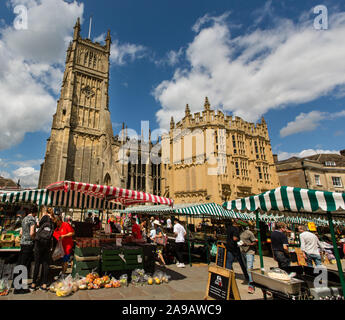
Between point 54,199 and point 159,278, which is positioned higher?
point 54,199

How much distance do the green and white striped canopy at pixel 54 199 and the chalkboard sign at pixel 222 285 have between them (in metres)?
7.03

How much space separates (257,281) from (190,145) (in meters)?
21.6

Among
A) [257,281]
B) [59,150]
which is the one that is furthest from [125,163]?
[257,281]

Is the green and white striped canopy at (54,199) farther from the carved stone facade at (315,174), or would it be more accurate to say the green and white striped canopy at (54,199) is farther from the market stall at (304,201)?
the carved stone facade at (315,174)

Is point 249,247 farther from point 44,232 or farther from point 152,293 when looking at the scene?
point 44,232

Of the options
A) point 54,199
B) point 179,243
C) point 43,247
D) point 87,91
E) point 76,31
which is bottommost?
point 179,243

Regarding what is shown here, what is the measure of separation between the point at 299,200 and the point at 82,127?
34.6m

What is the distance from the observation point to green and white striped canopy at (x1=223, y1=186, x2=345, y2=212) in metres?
3.61

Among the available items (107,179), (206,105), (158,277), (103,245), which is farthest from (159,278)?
(107,179)

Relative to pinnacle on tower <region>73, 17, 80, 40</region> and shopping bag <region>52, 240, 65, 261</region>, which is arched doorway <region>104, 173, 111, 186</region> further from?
pinnacle on tower <region>73, 17, 80, 40</region>

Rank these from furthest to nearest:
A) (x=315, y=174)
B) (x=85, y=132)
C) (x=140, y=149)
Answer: (x=140, y=149) → (x=85, y=132) → (x=315, y=174)

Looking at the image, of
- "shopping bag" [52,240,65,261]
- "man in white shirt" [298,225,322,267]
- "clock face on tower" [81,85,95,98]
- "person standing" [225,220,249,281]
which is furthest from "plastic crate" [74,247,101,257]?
"clock face on tower" [81,85,95,98]

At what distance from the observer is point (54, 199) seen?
946 centimetres

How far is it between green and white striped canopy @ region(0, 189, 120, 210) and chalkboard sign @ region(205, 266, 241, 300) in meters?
7.03
